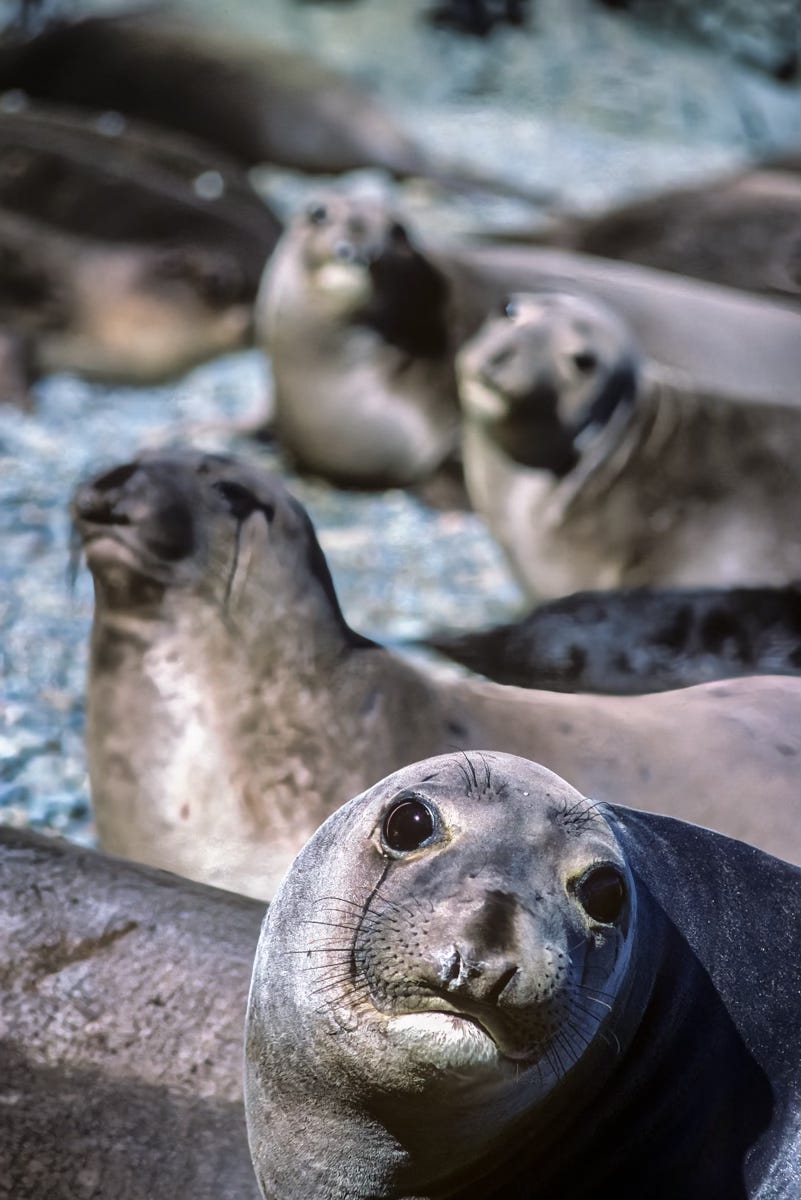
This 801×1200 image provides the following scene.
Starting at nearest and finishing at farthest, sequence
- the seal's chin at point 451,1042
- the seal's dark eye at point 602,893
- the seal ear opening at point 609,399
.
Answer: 1. the seal's chin at point 451,1042
2. the seal's dark eye at point 602,893
3. the seal ear opening at point 609,399

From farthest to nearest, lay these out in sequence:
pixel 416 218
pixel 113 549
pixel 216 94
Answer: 1. pixel 216 94
2. pixel 416 218
3. pixel 113 549

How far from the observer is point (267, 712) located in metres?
2.53

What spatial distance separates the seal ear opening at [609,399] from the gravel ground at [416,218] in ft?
1.55

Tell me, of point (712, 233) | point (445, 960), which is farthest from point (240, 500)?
point (712, 233)

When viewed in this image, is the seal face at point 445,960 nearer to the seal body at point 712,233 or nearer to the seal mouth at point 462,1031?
the seal mouth at point 462,1031

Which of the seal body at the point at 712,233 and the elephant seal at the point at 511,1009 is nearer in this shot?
the elephant seal at the point at 511,1009

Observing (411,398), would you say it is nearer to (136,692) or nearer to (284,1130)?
(136,692)

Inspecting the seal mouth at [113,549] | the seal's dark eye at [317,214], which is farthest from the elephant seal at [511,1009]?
the seal's dark eye at [317,214]

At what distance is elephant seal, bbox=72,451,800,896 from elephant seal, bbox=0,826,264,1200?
327 mm

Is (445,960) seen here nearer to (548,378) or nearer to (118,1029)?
(118,1029)

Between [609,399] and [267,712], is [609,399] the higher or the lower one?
the lower one

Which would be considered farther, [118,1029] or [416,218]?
[416,218]

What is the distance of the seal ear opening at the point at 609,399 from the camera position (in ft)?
13.8

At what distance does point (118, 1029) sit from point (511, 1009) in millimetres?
716
